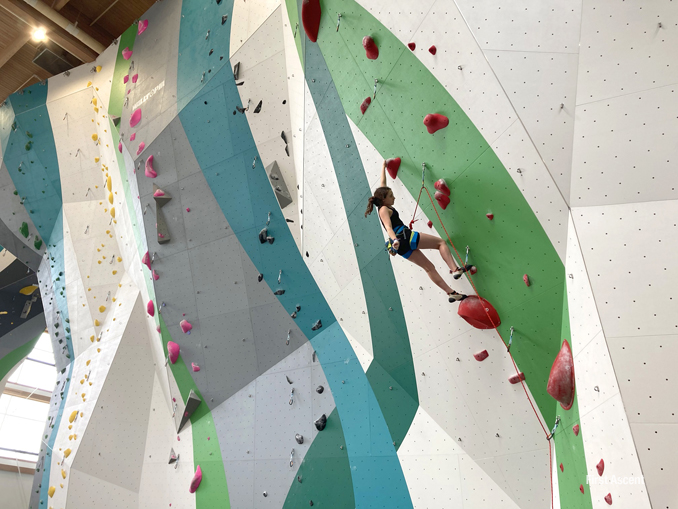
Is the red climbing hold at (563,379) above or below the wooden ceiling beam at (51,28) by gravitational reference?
below

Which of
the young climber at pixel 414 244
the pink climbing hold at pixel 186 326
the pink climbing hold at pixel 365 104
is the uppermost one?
the pink climbing hold at pixel 365 104

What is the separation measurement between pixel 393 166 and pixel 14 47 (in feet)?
23.9

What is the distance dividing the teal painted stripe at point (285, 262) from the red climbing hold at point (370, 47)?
1701 millimetres

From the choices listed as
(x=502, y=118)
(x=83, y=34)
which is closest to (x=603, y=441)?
(x=502, y=118)

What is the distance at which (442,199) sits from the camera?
321 cm

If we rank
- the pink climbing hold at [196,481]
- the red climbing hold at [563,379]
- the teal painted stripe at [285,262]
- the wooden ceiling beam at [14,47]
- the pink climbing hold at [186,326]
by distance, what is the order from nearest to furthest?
the red climbing hold at [563,379], the teal painted stripe at [285,262], the pink climbing hold at [196,481], the pink climbing hold at [186,326], the wooden ceiling beam at [14,47]

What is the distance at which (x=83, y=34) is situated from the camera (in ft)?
24.3

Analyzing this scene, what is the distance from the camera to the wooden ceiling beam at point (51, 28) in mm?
6933

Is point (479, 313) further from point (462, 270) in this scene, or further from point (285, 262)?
point (285, 262)

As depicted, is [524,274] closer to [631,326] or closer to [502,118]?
[631,326]

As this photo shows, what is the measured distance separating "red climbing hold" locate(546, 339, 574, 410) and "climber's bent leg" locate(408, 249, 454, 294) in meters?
0.77

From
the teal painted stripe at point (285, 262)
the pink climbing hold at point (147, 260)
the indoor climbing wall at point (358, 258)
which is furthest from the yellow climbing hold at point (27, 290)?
the teal painted stripe at point (285, 262)

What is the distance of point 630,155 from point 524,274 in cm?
84

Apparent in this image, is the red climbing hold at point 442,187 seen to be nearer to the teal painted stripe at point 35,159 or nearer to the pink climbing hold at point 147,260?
the pink climbing hold at point 147,260
